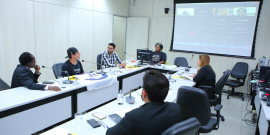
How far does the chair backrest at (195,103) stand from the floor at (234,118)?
3.77 ft

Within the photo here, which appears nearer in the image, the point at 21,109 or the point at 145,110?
the point at 145,110

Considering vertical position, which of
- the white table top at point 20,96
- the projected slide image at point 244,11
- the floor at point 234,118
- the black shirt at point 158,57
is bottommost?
the floor at point 234,118

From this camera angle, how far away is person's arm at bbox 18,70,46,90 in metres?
2.58

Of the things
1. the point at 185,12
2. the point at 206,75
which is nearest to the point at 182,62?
the point at 185,12

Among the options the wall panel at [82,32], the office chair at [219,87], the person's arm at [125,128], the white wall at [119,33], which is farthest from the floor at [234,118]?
the white wall at [119,33]

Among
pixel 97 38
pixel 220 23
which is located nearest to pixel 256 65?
pixel 220 23

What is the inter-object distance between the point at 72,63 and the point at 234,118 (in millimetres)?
3407

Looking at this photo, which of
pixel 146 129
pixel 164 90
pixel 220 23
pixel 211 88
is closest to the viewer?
pixel 146 129

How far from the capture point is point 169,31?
6.35m

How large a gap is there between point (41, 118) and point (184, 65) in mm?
4007

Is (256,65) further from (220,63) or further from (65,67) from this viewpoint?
(65,67)

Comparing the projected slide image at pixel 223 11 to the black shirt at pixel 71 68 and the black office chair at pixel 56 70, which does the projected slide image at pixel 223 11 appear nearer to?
the black shirt at pixel 71 68

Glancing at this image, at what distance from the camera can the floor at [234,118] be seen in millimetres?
3098

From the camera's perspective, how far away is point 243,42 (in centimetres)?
523
